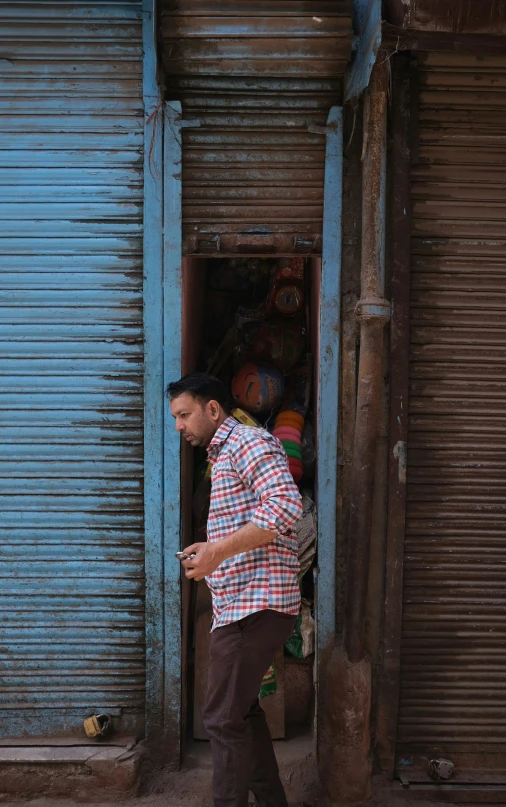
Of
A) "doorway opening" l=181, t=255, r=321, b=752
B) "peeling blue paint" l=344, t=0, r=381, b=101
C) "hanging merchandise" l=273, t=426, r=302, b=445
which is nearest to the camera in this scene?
"peeling blue paint" l=344, t=0, r=381, b=101

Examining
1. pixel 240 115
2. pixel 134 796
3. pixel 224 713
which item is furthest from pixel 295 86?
pixel 134 796

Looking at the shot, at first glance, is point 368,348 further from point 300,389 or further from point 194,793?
point 194,793

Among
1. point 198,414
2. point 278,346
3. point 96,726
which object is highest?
point 278,346

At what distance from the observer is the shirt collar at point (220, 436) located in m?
2.94

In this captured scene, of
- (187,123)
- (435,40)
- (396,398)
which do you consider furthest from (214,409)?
(435,40)

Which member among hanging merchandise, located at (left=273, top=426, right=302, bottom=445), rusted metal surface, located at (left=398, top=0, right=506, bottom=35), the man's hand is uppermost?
rusted metal surface, located at (left=398, top=0, right=506, bottom=35)

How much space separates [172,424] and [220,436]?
25.4 inches

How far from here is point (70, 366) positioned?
140 inches

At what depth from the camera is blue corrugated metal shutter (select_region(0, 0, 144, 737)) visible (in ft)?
11.3

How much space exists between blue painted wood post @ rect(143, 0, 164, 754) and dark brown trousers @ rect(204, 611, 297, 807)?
30.4 inches

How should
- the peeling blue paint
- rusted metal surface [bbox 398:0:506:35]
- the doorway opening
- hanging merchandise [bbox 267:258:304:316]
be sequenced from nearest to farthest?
rusted metal surface [bbox 398:0:506:35] < the peeling blue paint < the doorway opening < hanging merchandise [bbox 267:258:304:316]

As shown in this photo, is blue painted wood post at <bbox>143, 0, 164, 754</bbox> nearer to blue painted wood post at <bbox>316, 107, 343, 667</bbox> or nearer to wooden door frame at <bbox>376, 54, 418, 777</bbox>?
blue painted wood post at <bbox>316, 107, 343, 667</bbox>

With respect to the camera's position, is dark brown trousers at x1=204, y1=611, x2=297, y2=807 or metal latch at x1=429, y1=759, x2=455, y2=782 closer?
dark brown trousers at x1=204, y1=611, x2=297, y2=807

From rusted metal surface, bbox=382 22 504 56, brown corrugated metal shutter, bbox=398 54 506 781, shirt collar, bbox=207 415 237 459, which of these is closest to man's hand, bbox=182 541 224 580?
shirt collar, bbox=207 415 237 459
